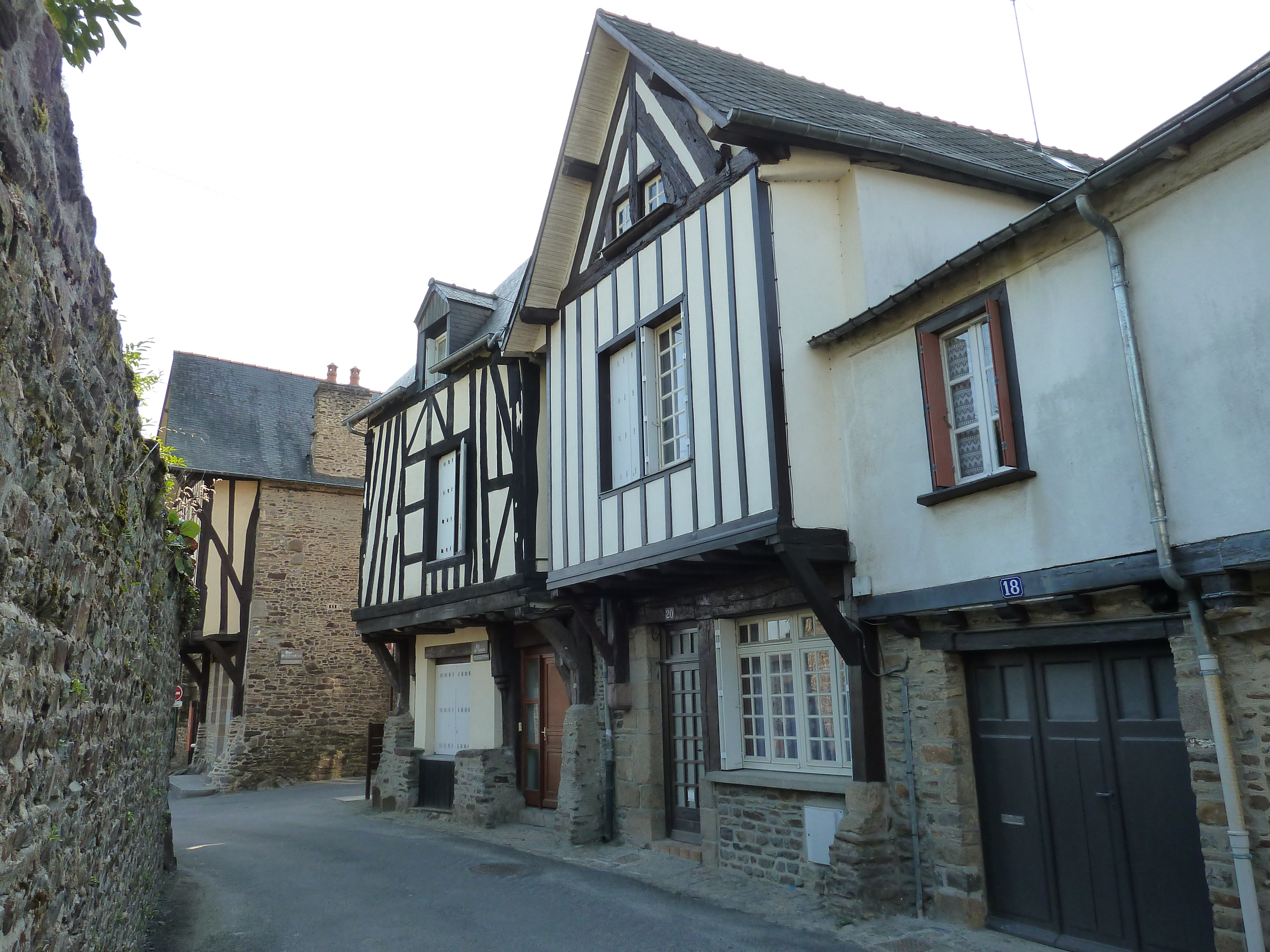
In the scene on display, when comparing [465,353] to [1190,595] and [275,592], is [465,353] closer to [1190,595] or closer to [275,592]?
[275,592]

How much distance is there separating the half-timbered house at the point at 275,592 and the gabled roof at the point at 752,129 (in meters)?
9.77

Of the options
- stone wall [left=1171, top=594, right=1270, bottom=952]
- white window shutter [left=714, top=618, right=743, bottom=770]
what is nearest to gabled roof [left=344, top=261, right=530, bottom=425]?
white window shutter [left=714, top=618, right=743, bottom=770]

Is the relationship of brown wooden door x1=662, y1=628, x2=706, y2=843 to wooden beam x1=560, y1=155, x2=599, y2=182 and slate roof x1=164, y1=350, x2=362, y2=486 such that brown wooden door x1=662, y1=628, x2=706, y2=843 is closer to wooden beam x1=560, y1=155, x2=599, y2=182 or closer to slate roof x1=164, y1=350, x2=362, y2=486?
wooden beam x1=560, y1=155, x2=599, y2=182

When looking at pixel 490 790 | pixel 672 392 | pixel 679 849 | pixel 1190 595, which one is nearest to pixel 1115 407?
pixel 1190 595

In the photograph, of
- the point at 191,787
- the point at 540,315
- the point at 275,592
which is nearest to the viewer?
the point at 540,315

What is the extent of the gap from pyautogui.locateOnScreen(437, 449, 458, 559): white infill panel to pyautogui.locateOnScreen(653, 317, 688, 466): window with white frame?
4.37 metres

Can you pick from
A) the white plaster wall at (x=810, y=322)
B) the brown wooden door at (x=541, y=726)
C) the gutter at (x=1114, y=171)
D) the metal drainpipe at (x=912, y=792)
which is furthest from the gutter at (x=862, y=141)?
the brown wooden door at (x=541, y=726)

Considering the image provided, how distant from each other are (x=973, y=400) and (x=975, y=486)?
651mm

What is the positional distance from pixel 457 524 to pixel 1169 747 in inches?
332

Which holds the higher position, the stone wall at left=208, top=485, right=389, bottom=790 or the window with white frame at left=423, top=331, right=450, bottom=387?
the window with white frame at left=423, top=331, right=450, bottom=387

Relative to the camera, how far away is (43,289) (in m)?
2.64

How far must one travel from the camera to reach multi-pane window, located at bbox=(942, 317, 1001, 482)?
20.2ft

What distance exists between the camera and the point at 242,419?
19.5 m

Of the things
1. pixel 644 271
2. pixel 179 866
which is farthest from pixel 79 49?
pixel 179 866
